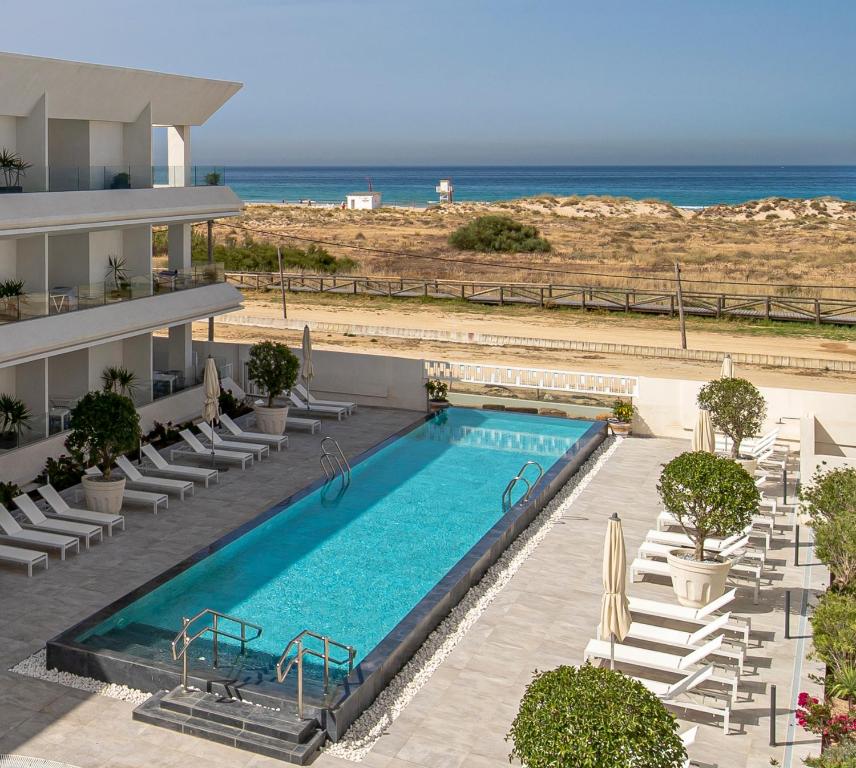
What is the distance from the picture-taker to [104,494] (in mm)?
16625

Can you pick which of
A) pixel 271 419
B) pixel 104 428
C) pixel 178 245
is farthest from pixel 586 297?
pixel 104 428

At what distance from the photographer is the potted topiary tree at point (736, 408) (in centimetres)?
1877

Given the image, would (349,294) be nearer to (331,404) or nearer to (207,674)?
(331,404)

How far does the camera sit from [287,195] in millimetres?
172250

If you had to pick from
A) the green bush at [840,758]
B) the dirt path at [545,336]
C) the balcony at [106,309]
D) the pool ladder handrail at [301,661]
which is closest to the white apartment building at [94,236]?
the balcony at [106,309]

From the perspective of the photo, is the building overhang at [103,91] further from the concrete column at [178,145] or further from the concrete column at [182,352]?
the concrete column at [182,352]

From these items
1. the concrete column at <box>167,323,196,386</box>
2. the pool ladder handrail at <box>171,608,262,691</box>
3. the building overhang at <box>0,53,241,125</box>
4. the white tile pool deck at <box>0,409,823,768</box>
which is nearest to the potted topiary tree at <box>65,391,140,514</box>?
the white tile pool deck at <box>0,409,823,768</box>

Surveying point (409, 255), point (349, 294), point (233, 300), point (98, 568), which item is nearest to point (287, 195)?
point (409, 255)

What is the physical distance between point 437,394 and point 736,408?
8177 millimetres

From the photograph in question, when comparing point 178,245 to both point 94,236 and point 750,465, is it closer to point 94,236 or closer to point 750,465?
point 94,236

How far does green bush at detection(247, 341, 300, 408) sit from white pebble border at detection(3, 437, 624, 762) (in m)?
7.68

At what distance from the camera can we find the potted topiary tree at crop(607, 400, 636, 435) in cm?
2298

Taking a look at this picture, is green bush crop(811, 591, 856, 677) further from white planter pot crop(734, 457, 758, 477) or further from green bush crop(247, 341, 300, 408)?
green bush crop(247, 341, 300, 408)

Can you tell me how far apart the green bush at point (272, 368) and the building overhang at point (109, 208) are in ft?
11.5
